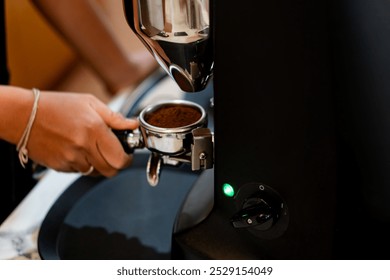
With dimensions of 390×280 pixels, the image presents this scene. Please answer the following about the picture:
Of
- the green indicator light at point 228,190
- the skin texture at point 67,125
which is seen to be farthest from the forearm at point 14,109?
the green indicator light at point 228,190

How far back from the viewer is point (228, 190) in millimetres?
681

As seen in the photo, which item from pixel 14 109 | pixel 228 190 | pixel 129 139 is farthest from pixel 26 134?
pixel 228 190

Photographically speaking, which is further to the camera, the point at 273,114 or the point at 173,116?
the point at 173,116

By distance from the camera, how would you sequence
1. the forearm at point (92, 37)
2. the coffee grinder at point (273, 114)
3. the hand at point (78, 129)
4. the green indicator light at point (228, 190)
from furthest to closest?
the forearm at point (92, 37) < the hand at point (78, 129) < the green indicator light at point (228, 190) < the coffee grinder at point (273, 114)

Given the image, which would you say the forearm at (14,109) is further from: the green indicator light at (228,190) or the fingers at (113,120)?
the green indicator light at (228,190)

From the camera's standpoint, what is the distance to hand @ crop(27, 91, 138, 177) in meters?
0.78

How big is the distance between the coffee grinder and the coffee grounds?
2.1 inches

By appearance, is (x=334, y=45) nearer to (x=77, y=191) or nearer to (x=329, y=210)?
(x=329, y=210)

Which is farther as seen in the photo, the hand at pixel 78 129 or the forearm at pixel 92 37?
the forearm at pixel 92 37

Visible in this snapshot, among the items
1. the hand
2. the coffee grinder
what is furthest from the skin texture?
the coffee grinder

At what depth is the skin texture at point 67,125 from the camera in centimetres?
78

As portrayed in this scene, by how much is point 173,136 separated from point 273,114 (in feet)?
0.42

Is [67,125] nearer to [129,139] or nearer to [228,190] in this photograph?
[129,139]
